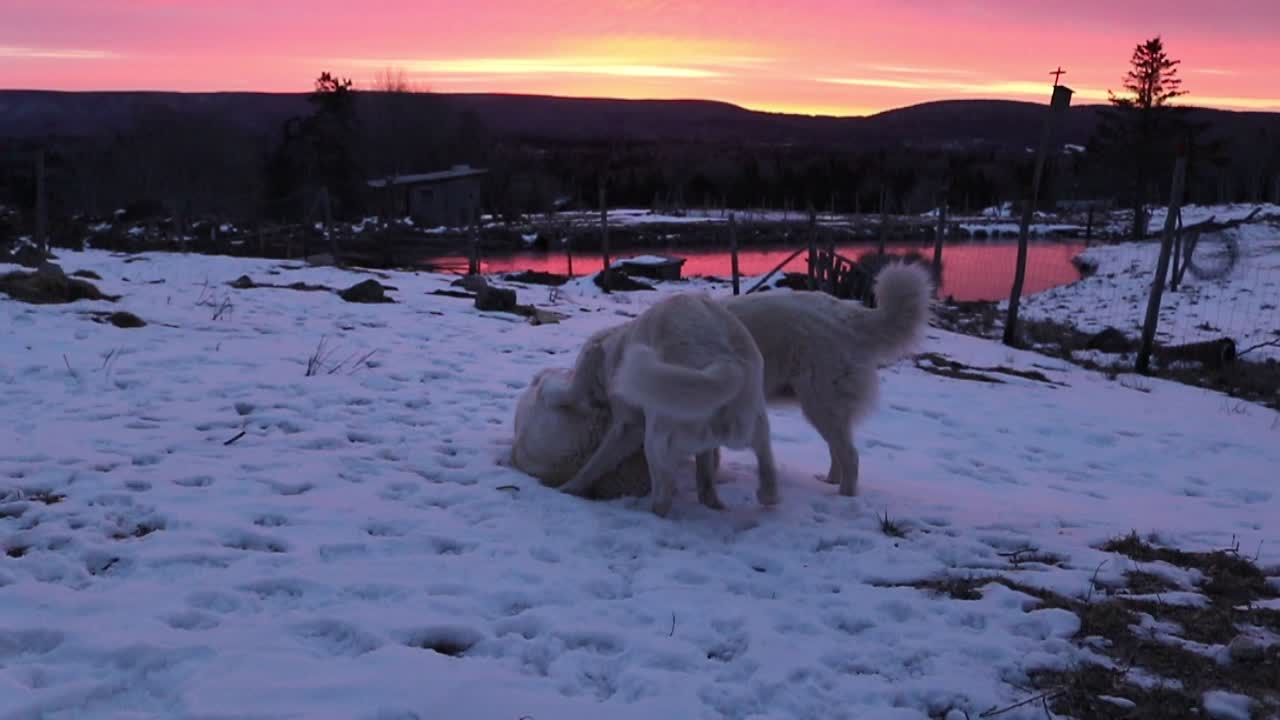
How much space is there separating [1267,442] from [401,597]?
30.4 feet

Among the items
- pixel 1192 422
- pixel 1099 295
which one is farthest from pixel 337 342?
pixel 1099 295

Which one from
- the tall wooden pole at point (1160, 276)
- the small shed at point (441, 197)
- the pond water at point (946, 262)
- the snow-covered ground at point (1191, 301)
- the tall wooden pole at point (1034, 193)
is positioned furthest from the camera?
the small shed at point (441, 197)

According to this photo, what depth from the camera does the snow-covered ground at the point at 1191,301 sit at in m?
19.0

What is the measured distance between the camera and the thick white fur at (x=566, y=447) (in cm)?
554

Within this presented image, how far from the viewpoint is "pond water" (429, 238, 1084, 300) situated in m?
31.0

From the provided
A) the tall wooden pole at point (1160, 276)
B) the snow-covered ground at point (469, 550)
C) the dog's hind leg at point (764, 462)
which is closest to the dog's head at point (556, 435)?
the snow-covered ground at point (469, 550)

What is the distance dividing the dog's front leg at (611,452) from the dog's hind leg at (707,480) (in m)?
0.40

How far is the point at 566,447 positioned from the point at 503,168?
71225 millimetres

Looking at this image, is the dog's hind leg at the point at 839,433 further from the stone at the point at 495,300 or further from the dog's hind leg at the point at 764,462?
the stone at the point at 495,300

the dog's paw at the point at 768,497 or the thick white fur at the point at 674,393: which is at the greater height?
the thick white fur at the point at 674,393

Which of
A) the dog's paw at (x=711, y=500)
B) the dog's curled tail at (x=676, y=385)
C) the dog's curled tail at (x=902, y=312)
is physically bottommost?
the dog's paw at (x=711, y=500)

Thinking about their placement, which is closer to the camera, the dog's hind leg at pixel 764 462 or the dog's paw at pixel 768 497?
the dog's hind leg at pixel 764 462

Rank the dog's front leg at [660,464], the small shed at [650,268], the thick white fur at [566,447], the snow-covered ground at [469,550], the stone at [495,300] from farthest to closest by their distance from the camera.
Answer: the small shed at [650,268] < the stone at [495,300] < the thick white fur at [566,447] < the dog's front leg at [660,464] < the snow-covered ground at [469,550]

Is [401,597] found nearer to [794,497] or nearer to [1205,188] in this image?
[794,497]
